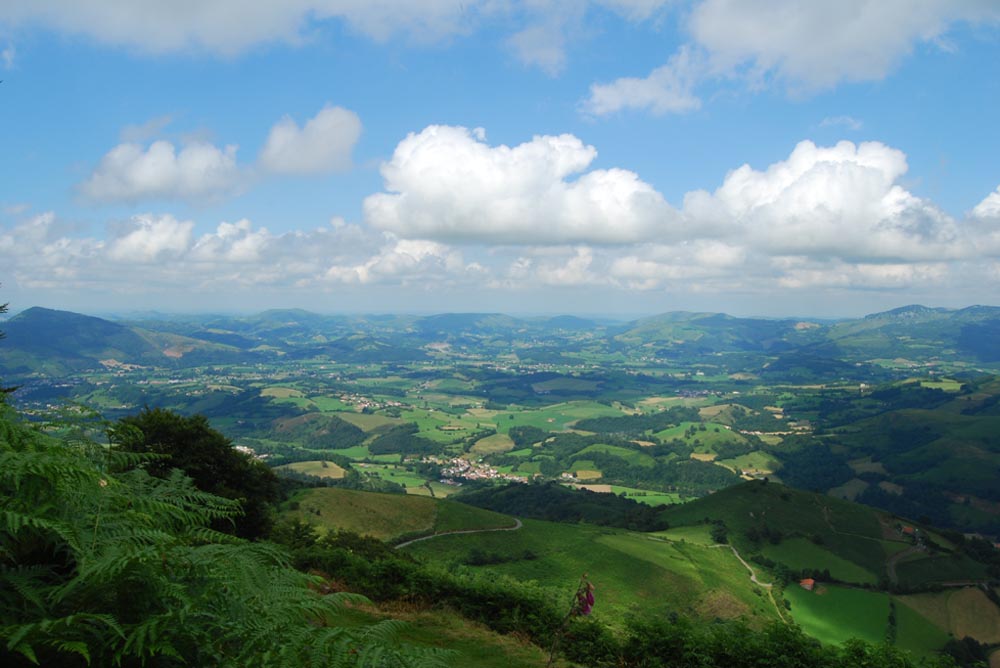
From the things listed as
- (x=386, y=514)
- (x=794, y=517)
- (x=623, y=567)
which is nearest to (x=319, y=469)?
(x=386, y=514)

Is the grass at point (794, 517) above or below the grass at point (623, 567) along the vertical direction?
below

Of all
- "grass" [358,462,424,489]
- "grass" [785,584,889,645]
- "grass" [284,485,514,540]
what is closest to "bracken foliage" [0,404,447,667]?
"grass" [284,485,514,540]

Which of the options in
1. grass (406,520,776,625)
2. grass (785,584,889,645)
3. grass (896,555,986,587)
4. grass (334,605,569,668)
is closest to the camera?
grass (334,605,569,668)

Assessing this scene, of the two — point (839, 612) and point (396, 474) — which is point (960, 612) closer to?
point (839, 612)

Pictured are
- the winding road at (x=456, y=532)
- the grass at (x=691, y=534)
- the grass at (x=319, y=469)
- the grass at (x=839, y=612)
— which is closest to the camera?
the grass at (x=839, y=612)

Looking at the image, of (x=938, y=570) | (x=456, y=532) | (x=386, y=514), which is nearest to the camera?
(x=456, y=532)

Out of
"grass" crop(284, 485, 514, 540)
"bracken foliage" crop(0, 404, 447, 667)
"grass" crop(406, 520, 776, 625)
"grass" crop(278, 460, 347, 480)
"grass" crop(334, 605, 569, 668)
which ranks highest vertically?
"bracken foliage" crop(0, 404, 447, 667)

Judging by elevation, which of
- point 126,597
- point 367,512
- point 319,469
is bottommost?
point 319,469

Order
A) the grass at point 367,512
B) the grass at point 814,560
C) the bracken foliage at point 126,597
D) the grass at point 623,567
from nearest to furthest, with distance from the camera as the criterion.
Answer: the bracken foliage at point 126,597
the grass at point 623,567
the grass at point 367,512
the grass at point 814,560

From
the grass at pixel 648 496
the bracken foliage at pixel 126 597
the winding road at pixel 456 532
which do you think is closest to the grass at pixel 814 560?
the winding road at pixel 456 532

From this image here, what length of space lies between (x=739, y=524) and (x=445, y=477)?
310 ft

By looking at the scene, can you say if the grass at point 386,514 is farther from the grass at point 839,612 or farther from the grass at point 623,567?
the grass at point 839,612

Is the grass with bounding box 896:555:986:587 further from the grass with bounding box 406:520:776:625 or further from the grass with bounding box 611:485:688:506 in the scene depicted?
the grass with bounding box 611:485:688:506

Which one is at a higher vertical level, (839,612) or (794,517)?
(794,517)
